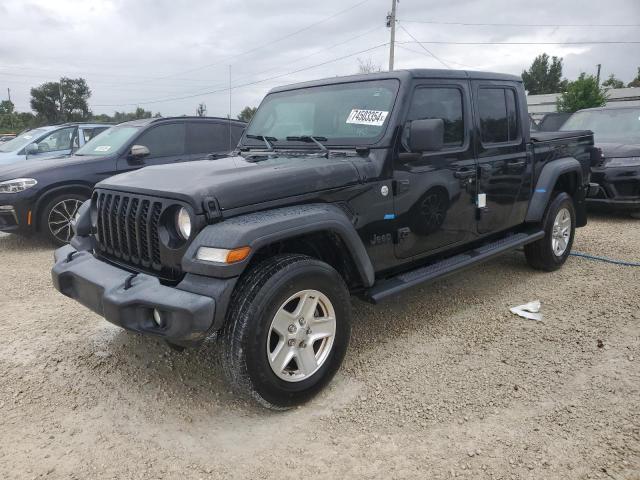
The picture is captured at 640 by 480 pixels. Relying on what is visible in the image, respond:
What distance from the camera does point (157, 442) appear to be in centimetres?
254

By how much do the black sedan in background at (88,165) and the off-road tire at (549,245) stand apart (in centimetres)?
414

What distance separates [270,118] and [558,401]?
2.94 metres

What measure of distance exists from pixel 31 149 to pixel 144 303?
28.1ft

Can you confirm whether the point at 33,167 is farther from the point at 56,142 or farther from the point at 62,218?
the point at 56,142

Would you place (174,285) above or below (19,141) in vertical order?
below

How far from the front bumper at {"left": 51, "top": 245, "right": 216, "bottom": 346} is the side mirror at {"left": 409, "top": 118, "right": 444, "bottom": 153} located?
5.61ft

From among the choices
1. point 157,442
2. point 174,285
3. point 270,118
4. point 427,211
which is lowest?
point 157,442

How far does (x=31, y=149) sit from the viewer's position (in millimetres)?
9375

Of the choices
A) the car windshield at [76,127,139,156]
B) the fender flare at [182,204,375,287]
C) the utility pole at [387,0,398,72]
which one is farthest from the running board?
the utility pole at [387,0,398,72]

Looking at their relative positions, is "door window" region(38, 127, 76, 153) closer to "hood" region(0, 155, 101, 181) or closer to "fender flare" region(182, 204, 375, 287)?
"hood" region(0, 155, 101, 181)

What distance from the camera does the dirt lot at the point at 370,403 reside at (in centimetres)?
236

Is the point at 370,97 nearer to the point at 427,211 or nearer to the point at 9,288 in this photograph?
the point at 427,211

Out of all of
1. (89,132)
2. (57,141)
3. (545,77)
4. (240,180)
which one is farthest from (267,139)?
(545,77)

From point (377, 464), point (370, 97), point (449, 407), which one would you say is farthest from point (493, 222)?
point (377, 464)
